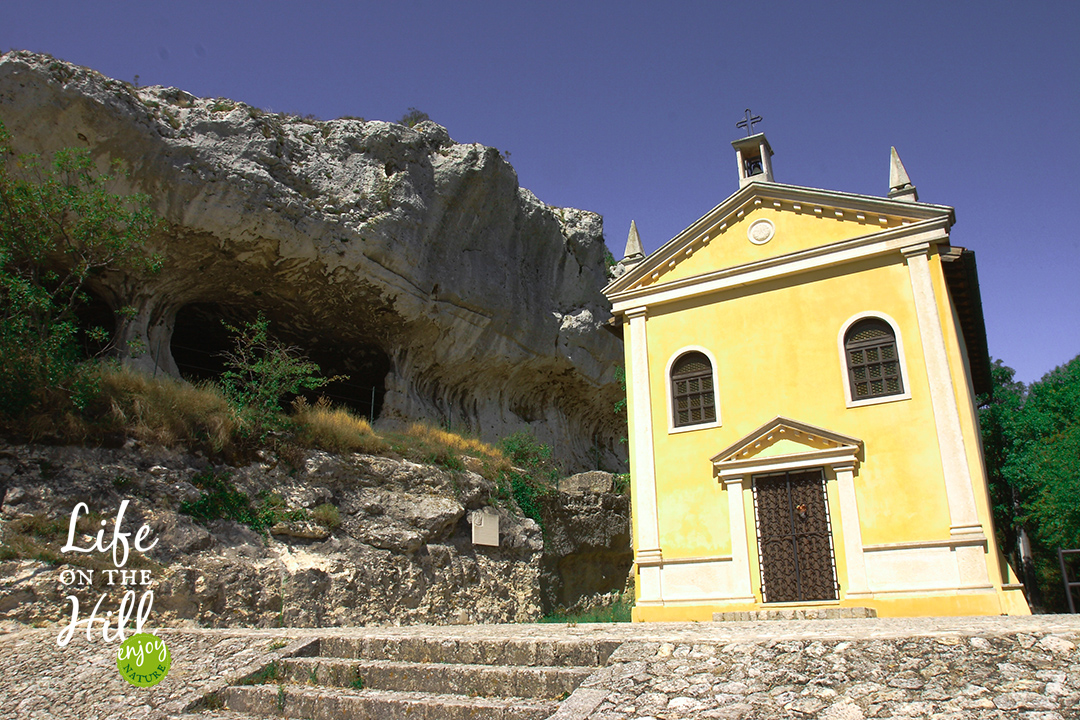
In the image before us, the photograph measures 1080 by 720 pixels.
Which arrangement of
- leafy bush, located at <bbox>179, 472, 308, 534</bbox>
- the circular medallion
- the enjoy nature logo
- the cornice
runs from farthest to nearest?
the circular medallion
the cornice
leafy bush, located at <bbox>179, 472, 308, 534</bbox>
the enjoy nature logo

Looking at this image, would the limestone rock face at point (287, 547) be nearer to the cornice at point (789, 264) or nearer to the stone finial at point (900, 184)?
the cornice at point (789, 264)

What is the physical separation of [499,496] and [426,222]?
8061 mm

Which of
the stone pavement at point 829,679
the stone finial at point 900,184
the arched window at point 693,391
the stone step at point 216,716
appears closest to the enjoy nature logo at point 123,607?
the stone pavement at point 829,679

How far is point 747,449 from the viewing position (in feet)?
39.6

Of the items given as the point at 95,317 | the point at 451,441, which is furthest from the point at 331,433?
the point at 95,317

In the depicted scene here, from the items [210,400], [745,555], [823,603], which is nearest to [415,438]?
[210,400]

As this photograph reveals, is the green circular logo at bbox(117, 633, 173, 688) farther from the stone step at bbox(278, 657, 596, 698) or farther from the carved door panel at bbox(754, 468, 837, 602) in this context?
the carved door panel at bbox(754, 468, 837, 602)

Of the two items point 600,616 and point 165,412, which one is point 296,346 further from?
point 600,616

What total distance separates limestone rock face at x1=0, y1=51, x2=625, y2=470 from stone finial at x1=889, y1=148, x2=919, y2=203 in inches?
465

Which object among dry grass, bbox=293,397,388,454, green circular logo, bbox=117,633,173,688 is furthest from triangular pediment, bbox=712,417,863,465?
green circular logo, bbox=117,633,173,688

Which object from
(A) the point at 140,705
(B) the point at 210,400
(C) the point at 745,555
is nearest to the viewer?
(A) the point at 140,705

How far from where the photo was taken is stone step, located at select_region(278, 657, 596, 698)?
5.32 metres

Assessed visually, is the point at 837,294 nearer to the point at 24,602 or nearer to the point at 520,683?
the point at 520,683

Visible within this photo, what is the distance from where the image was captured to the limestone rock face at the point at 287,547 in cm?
993
